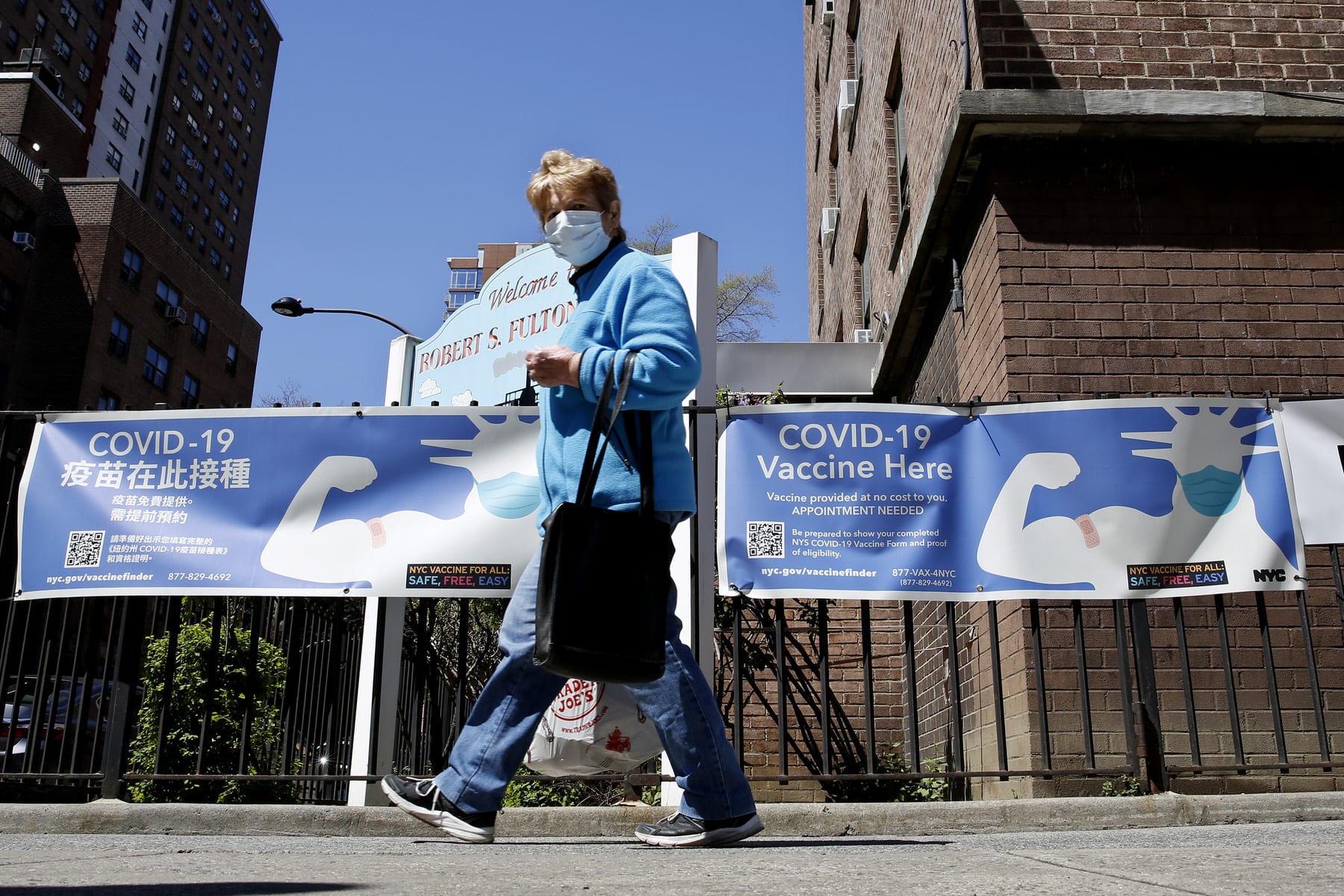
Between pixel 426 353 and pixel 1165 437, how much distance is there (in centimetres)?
522

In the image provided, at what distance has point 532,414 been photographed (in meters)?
5.35

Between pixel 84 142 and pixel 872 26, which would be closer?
pixel 872 26

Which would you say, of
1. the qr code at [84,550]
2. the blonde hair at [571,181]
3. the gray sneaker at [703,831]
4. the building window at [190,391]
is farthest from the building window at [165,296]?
the gray sneaker at [703,831]

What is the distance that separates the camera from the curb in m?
4.66

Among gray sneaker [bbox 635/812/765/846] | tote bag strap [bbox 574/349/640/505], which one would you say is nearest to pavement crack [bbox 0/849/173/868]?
gray sneaker [bbox 635/812/765/846]

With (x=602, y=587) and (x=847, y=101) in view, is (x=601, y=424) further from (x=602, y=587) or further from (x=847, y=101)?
(x=847, y=101)

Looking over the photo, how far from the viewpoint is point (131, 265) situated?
143 ft

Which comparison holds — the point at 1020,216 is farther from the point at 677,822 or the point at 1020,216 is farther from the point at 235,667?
the point at 235,667

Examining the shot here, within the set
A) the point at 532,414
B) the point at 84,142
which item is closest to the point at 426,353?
the point at 532,414

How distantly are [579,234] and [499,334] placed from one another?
399 centimetres

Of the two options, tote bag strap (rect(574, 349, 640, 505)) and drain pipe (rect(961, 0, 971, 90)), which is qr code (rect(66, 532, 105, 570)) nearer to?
tote bag strap (rect(574, 349, 640, 505))

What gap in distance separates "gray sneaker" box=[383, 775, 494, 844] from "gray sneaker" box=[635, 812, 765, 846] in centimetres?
50

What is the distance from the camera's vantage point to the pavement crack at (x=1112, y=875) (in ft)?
7.01

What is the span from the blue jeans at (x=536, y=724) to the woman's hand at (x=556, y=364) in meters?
0.54
